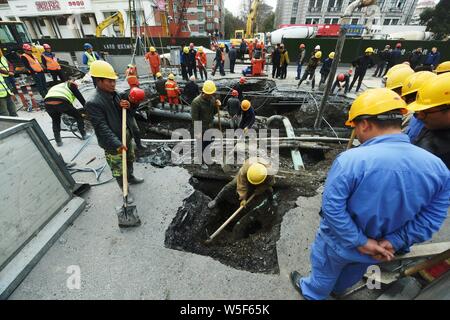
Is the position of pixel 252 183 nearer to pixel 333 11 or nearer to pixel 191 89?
pixel 191 89

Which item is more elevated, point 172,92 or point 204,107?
point 204,107

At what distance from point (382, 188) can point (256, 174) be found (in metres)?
1.69

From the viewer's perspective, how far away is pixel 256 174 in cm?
291

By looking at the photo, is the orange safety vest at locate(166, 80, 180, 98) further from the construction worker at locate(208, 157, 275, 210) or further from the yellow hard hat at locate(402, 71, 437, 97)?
the yellow hard hat at locate(402, 71, 437, 97)

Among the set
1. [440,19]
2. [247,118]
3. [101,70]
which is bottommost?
[247,118]

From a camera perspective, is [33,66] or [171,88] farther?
[33,66]

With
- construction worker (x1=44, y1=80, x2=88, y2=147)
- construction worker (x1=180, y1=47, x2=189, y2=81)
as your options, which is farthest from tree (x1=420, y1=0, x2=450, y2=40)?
construction worker (x1=44, y1=80, x2=88, y2=147)

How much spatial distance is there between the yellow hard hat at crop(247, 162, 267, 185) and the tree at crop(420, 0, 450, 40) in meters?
31.7

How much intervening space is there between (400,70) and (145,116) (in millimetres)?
6571

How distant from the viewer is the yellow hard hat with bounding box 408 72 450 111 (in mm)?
1736

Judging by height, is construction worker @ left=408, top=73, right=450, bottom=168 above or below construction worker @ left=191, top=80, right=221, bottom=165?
above

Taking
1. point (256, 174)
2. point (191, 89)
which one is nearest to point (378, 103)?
point (256, 174)
